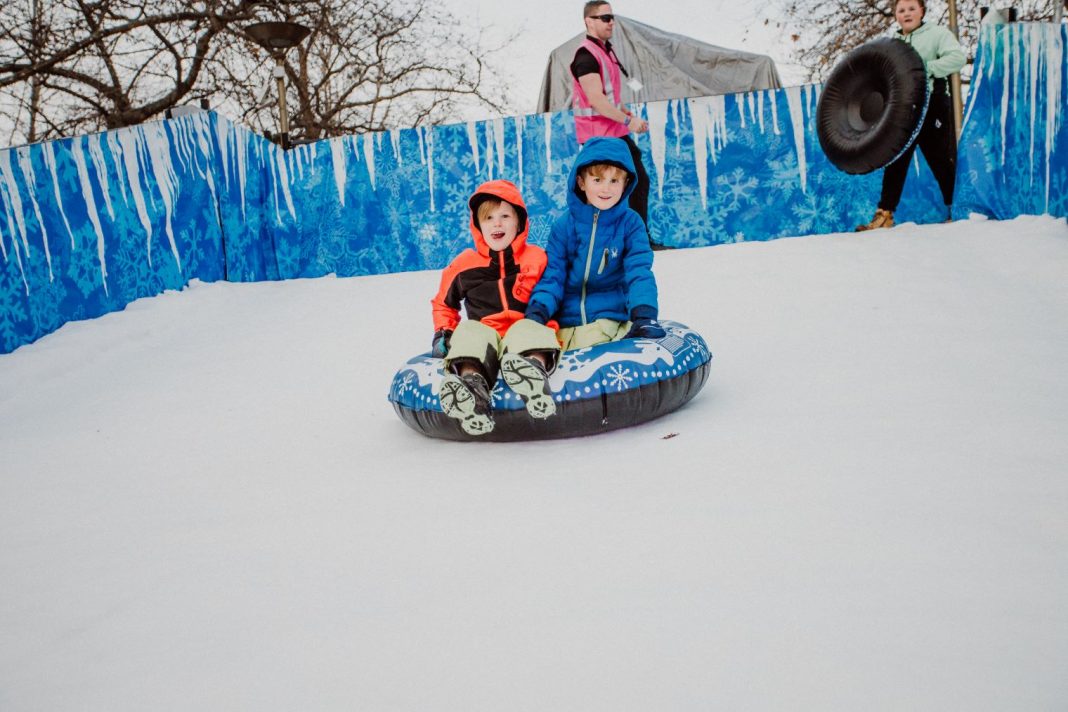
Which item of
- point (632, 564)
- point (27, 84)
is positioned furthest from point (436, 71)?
point (632, 564)

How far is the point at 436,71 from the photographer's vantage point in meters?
16.6

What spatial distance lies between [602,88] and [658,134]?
207 cm

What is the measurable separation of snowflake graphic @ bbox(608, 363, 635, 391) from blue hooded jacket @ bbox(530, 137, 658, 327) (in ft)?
1.31

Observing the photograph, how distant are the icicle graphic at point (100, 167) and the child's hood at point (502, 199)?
344 cm

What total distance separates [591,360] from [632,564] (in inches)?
45.7

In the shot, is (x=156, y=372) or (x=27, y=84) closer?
(x=156, y=372)

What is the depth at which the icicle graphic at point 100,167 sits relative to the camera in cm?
574

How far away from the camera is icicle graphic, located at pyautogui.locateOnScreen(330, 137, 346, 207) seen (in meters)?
7.44

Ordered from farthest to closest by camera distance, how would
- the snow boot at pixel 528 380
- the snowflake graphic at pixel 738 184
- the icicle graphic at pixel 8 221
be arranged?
the snowflake graphic at pixel 738 184
the icicle graphic at pixel 8 221
the snow boot at pixel 528 380

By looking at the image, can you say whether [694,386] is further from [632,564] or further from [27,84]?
[27,84]

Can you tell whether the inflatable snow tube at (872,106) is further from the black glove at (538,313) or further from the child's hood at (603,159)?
the black glove at (538,313)

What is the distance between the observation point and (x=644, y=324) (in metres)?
3.26

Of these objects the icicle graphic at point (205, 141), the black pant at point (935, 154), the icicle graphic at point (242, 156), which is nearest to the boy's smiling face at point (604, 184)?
the black pant at point (935, 154)

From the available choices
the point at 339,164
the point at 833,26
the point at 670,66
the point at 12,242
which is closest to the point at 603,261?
the point at 12,242
